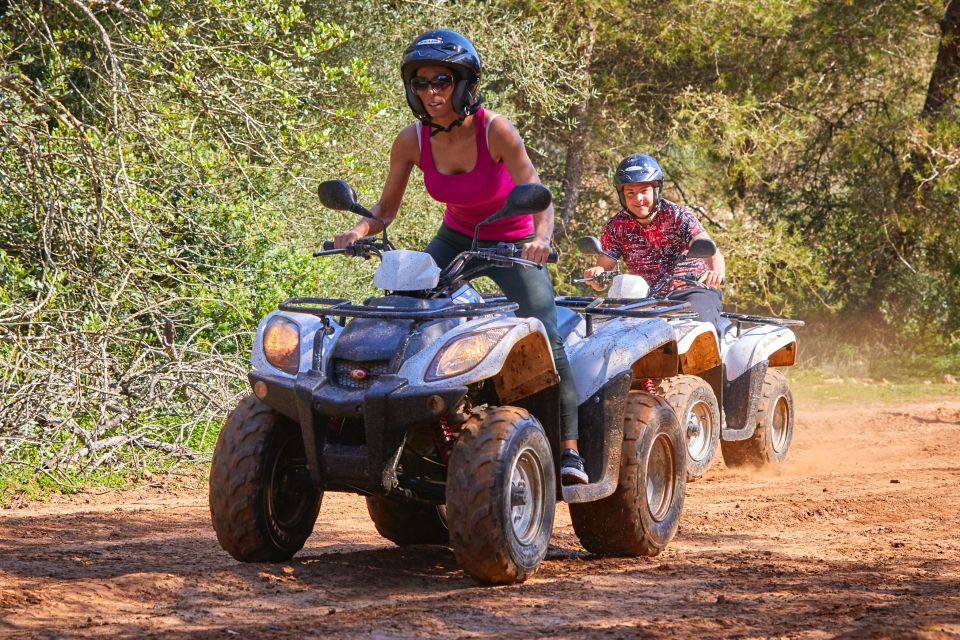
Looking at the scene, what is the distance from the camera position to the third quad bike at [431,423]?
4996 mm

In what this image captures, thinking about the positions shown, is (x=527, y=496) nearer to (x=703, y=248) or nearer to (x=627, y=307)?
(x=627, y=307)

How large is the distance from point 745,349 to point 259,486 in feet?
17.5

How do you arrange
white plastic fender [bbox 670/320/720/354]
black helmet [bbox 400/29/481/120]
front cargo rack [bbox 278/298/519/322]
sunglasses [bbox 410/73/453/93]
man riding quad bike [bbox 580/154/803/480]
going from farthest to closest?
man riding quad bike [bbox 580/154/803/480] < white plastic fender [bbox 670/320/720/354] < sunglasses [bbox 410/73/453/93] < black helmet [bbox 400/29/481/120] < front cargo rack [bbox 278/298/519/322]

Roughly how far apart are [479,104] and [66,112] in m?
4.50

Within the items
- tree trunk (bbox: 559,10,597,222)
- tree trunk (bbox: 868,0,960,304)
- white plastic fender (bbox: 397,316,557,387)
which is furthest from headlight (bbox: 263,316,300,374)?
tree trunk (bbox: 868,0,960,304)

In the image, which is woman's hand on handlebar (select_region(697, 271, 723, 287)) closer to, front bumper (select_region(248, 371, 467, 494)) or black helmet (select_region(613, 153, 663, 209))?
black helmet (select_region(613, 153, 663, 209))

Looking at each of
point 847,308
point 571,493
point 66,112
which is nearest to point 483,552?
point 571,493

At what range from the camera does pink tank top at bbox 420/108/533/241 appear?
5.79 meters

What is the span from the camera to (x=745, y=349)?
9750 mm

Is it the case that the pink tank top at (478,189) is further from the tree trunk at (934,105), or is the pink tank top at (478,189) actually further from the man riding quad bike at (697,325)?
the tree trunk at (934,105)

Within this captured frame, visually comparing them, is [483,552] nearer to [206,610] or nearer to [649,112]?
[206,610]

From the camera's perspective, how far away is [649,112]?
18.1m

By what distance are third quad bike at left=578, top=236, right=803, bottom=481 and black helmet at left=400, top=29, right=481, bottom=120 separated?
264 centimetres

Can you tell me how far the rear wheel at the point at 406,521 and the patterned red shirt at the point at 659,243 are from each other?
339cm
